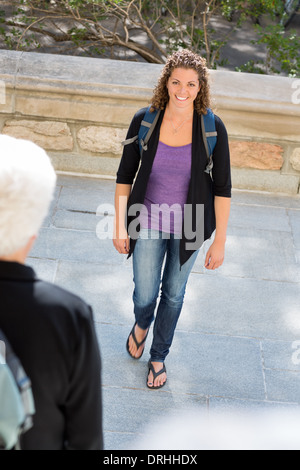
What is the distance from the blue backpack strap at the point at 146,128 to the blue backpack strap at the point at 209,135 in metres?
0.21

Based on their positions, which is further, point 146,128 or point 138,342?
point 138,342

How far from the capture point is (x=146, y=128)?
276 centimetres

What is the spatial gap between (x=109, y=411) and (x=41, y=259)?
128cm

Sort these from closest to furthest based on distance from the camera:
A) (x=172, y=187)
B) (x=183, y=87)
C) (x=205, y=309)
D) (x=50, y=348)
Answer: (x=50, y=348) → (x=183, y=87) → (x=172, y=187) → (x=205, y=309)

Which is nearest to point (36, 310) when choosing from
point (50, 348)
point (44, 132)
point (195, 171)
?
point (50, 348)

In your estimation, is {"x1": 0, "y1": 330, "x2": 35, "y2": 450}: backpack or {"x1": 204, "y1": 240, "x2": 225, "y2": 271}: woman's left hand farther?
{"x1": 204, "y1": 240, "x2": 225, "y2": 271}: woman's left hand

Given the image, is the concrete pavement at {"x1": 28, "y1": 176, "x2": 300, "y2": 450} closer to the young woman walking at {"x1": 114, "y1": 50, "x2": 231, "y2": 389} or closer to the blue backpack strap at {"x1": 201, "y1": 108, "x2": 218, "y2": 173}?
the young woman walking at {"x1": 114, "y1": 50, "x2": 231, "y2": 389}

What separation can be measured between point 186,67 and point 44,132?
2088mm

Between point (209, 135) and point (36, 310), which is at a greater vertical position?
point (36, 310)

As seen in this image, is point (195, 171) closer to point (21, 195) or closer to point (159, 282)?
point (159, 282)

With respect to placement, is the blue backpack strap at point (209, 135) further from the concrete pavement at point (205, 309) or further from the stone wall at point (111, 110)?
the stone wall at point (111, 110)

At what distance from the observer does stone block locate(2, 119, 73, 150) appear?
4.55 metres

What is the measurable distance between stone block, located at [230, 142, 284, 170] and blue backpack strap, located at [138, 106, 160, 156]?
1.84m

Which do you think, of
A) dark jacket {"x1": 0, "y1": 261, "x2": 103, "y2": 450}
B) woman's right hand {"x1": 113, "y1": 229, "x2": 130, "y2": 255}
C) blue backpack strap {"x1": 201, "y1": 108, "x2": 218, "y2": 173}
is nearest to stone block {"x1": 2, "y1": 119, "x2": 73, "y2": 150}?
woman's right hand {"x1": 113, "y1": 229, "x2": 130, "y2": 255}
